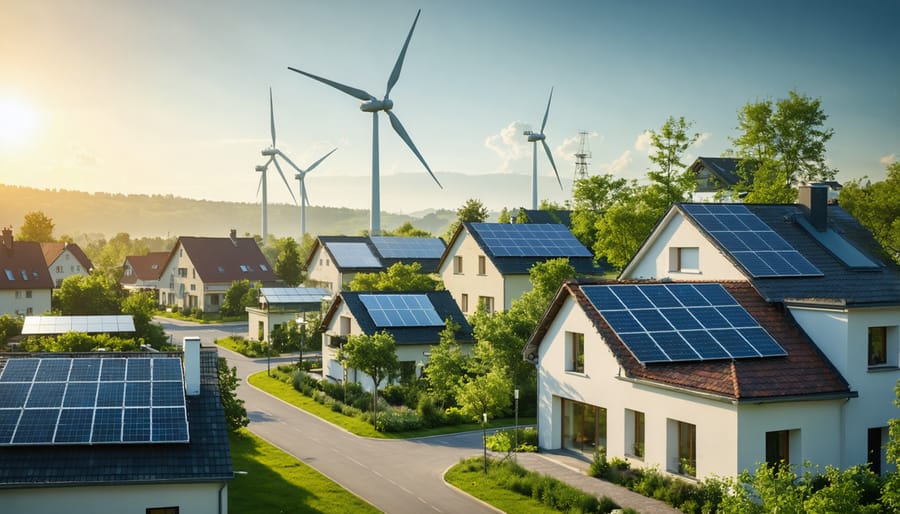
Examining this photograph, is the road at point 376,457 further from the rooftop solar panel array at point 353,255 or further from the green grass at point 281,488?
the rooftop solar panel array at point 353,255

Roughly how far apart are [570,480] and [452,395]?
53.8 ft

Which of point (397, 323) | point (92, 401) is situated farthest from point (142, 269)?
point (92, 401)

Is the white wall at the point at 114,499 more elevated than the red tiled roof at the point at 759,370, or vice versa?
the red tiled roof at the point at 759,370

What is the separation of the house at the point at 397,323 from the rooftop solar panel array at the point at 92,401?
80.4 ft

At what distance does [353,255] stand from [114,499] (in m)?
64.5

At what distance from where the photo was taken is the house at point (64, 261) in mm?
117375

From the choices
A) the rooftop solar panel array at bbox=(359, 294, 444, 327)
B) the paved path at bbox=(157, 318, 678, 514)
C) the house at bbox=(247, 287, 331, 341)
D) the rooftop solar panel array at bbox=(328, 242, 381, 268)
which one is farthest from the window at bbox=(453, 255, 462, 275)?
the paved path at bbox=(157, 318, 678, 514)

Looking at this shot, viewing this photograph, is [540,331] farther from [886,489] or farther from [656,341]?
[886,489]

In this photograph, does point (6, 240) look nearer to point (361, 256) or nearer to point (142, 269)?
point (142, 269)

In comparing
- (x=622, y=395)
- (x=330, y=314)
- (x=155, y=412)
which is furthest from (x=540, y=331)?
(x=330, y=314)

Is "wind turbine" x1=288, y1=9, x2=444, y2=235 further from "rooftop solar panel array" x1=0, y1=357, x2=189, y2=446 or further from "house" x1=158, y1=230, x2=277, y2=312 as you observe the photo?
"rooftop solar panel array" x1=0, y1=357, x2=189, y2=446

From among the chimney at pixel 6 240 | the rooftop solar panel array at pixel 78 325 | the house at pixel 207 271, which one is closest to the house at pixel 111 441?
the rooftop solar panel array at pixel 78 325

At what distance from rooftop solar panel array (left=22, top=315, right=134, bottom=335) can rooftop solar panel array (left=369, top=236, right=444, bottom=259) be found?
37.2 metres

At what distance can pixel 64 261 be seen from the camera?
4680 inches
